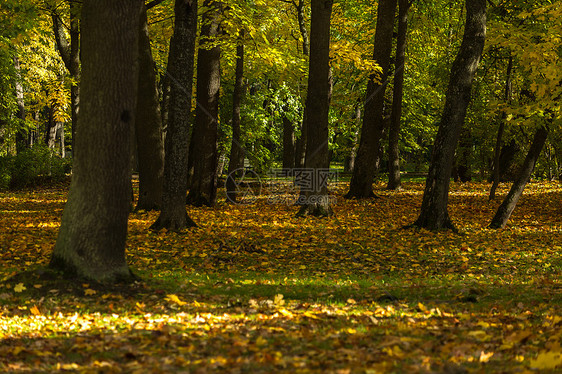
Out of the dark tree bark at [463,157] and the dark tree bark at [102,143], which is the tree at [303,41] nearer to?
the dark tree bark at [463,157]

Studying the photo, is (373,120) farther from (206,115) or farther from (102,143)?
(102,143)

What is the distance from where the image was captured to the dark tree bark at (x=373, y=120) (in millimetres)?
20922

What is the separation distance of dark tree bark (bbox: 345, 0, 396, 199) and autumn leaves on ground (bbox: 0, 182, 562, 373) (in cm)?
653

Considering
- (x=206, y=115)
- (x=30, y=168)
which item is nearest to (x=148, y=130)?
(x=206, y=115)

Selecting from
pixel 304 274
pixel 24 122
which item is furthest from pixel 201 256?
pixel 24 122

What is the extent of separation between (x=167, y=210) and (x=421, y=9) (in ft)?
55.7

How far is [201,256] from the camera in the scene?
11.1 m

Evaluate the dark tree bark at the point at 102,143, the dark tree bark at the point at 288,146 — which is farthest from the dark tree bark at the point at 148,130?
the dark tree bark at the point at 288,146

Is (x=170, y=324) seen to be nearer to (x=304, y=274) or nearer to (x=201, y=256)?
(x=304, y=274)

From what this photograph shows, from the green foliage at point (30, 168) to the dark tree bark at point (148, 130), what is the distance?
1283cm

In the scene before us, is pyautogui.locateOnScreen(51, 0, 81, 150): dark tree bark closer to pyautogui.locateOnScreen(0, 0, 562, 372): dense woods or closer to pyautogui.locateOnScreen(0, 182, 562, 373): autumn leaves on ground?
pyautogui.locateOnScreen(0, 0, 562, 372): dense woods

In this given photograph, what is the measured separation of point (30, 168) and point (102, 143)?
917 inches

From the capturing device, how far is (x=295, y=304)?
7477mm

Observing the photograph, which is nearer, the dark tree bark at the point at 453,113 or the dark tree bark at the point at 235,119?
the dark tree bark at the point at 453,113
